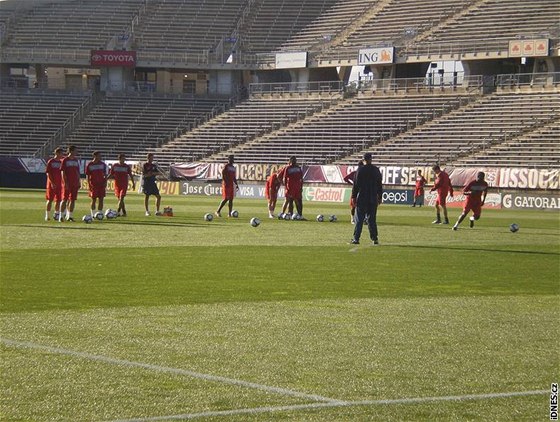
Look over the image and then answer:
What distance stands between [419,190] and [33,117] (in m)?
35.0

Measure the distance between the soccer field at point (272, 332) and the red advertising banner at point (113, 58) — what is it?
6011cm

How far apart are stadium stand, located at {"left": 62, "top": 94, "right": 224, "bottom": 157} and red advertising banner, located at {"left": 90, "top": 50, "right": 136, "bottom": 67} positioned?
228 cm

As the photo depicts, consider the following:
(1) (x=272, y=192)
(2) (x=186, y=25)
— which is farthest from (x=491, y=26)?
(1) (x=272, y=192)

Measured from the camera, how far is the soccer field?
8.88 metres

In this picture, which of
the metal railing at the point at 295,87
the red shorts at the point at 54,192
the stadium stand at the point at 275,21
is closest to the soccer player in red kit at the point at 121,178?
the red shorts at the point at 54,192

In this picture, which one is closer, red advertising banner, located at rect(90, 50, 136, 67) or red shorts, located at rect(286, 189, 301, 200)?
red shorts, located at rect(286, 189, 301, 200)

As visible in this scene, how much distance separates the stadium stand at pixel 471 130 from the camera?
63.4 metres

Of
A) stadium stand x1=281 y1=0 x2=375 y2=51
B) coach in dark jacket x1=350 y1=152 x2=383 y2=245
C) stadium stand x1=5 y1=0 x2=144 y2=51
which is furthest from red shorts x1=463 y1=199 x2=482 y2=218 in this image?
stadium stand x1=5 y1=0 x2=144 y2=51

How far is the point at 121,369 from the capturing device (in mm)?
9992

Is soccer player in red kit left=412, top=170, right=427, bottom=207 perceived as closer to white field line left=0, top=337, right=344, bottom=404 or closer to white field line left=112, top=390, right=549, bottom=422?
white field line left=0, top=337, right=344, bottom=404

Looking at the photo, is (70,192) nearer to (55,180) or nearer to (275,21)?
(55,180)

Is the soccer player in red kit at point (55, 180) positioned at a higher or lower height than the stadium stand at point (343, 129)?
lower

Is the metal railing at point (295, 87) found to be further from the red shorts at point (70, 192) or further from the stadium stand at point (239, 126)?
the red shorts at point (70, 192)

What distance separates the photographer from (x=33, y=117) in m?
80.8
